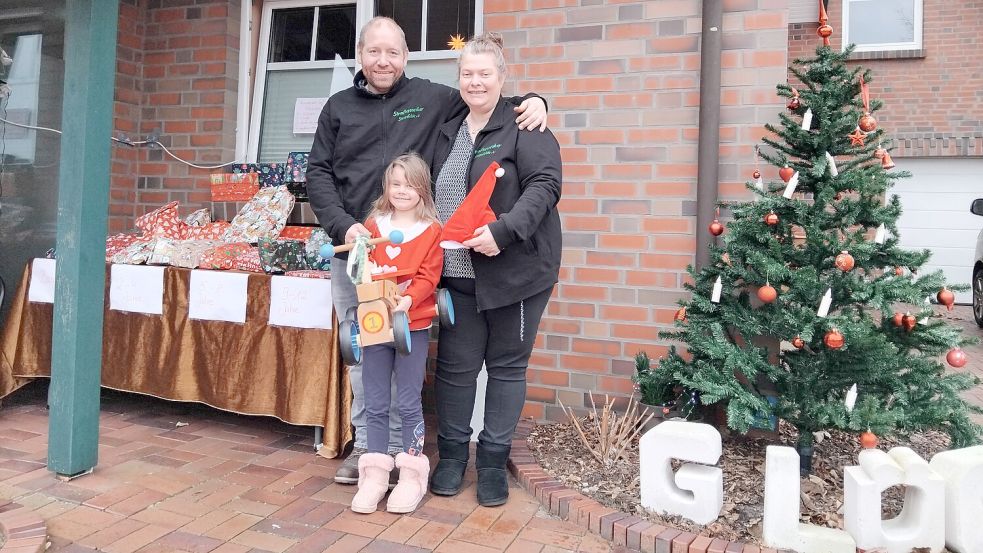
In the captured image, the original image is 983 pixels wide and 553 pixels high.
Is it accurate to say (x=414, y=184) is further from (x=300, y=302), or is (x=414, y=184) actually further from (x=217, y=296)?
(x=217, y=296)

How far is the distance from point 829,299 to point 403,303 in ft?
5.12

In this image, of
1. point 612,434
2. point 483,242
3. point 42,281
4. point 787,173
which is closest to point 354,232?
point 483,242

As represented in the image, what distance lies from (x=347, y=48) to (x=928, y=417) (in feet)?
12.0

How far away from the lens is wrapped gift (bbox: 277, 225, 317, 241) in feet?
12.5

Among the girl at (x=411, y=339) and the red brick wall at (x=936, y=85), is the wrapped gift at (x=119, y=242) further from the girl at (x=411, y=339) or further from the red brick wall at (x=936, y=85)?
the red brick wall at (x=936, y=85)

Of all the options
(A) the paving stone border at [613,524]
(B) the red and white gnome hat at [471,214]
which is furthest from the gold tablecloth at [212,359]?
(B) the red and white gnome hat at [471,214]

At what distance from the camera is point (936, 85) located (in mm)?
10344

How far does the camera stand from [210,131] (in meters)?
4.49

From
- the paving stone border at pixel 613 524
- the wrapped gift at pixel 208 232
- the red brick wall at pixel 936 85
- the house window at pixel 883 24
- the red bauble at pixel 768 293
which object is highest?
the house window at pixel 883 24

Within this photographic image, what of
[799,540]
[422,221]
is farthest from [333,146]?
[799,540]

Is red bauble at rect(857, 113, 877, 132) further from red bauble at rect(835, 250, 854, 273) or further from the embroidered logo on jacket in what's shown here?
the embroidered logo on jacket

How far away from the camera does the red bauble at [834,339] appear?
2471mm

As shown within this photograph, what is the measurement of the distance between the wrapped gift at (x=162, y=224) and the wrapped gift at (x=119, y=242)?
0.21ft

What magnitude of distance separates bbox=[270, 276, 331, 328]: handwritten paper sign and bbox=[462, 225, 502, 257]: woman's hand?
3.51ft
